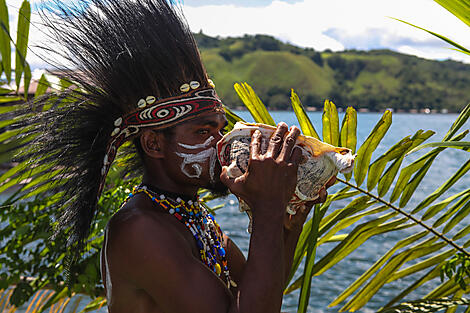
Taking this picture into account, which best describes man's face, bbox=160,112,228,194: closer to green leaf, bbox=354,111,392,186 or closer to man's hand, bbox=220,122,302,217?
man's hand, bbox=220,122,302,217

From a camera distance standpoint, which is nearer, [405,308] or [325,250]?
[405,308]

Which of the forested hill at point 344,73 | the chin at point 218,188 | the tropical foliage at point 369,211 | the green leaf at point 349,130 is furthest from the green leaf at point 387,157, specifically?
the forested hill at point 344,73

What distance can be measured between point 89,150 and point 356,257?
463 inches

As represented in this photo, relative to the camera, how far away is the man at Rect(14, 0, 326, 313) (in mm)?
1531

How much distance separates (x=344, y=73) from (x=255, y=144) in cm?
10320

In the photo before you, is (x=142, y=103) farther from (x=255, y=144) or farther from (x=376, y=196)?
(x=376, y=196)

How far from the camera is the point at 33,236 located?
10.8ft

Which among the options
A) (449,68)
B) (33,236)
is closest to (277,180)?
(33,236)

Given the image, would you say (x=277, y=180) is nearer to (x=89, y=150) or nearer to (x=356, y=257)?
(x=89, y=150)

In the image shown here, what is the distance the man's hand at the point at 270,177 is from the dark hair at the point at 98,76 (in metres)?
0.45

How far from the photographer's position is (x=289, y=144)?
144 centimetres

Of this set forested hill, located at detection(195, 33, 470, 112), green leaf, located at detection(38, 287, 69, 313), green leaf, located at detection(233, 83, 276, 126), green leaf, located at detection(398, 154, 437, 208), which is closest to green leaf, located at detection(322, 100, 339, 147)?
green leaf, located at detection(233, 83, 276, 126)

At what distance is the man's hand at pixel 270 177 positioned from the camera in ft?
4.57

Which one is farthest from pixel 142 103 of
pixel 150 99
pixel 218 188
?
pixel 218 188
